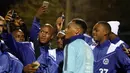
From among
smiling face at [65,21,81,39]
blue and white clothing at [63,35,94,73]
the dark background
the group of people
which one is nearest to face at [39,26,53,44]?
the group of people

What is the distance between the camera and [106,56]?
5.36 metres

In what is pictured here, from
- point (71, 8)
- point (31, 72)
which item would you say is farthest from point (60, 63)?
point (71, 8)

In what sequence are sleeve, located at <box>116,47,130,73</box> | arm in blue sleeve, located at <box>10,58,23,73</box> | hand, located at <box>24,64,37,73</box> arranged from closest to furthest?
arm in blue sleeve, located at <box>10,58,23,73</box>, hand, located at <box>24,64,37,73</box>, sleeve, located at <box>116,47,130,73</box>

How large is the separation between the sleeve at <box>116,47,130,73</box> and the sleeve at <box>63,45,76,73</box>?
1277mm

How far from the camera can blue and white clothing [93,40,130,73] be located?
5.29m

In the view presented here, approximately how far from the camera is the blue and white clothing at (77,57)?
4.20 meters

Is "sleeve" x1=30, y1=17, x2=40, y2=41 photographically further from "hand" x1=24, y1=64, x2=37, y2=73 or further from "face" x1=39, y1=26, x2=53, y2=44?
"hand" x1=24, y1=64, x2=37, y2=73

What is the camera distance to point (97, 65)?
5.33 meters

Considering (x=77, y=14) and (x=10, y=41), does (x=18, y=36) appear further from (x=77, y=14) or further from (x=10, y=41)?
(x=77, y=14)

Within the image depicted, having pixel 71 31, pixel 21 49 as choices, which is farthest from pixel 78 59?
pixel 21 49

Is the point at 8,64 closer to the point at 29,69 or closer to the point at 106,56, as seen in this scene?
the point at 29,69

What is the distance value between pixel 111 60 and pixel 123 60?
0.17 metres

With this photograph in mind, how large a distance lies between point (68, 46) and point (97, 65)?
1.16 meters

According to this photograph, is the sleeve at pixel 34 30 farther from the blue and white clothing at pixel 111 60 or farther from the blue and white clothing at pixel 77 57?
the blue and white clothing at pixel 77 57
